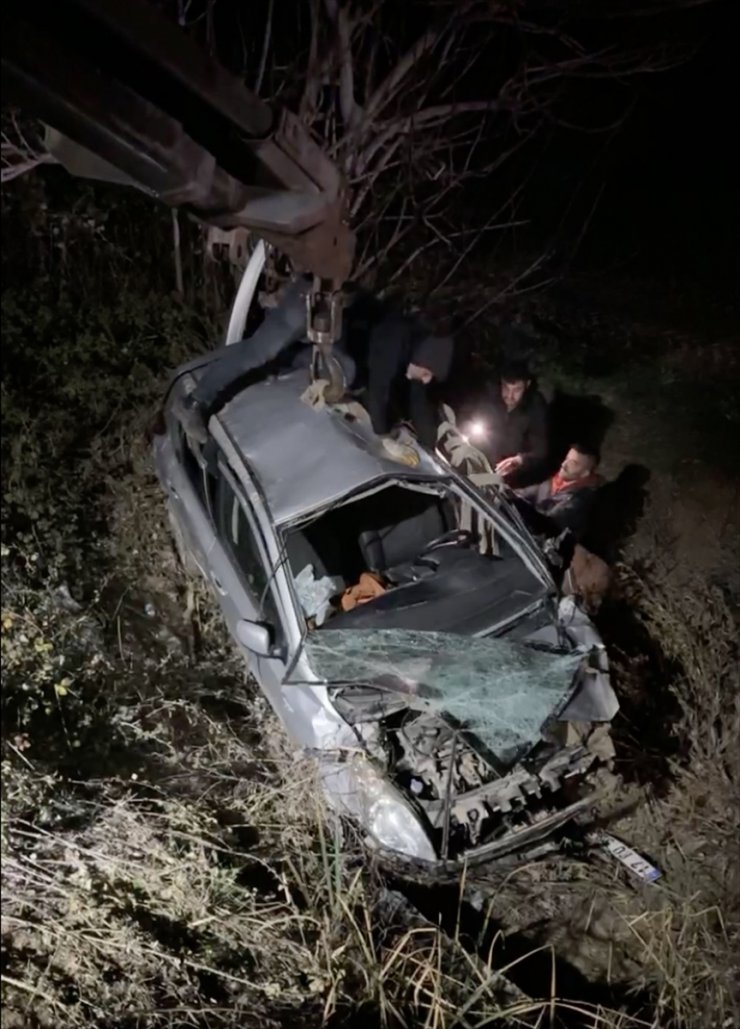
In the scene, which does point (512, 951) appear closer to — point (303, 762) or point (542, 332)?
point (303, 762)

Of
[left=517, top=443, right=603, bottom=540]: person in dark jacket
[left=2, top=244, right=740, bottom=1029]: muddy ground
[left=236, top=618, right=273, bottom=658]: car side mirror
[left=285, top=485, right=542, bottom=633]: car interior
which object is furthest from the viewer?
[left=517, top=443, right=603, bottom=540]: person in dark jacket

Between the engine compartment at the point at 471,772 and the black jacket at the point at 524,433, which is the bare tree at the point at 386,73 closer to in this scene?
the black jacket at the point at 524,433

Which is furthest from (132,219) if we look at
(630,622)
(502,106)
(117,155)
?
(117,155)

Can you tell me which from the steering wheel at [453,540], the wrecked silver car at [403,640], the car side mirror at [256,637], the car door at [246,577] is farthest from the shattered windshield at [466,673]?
the steering wheel at [453,540]

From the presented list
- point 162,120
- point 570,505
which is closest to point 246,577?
point 570,505

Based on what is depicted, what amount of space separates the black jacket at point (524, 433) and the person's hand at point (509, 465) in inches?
1.2

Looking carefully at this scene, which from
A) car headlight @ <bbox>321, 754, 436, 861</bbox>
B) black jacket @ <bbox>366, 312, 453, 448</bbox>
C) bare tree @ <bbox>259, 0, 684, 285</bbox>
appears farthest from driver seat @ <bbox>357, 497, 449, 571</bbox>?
bare tree @ <bbox>259, 0, 684, 285</bbox>

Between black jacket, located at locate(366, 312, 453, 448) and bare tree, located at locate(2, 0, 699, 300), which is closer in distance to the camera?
black jacket, located at locate(366, 312, 453, 448)

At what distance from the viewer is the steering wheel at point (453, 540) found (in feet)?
16.5

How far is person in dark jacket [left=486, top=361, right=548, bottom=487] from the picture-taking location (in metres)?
5.88

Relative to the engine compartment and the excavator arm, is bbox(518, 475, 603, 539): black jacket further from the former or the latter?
the excavator arm

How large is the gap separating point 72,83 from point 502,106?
6.56 metres

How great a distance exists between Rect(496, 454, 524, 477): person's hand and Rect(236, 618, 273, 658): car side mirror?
2465mm

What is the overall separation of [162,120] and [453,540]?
3351 millimetres
